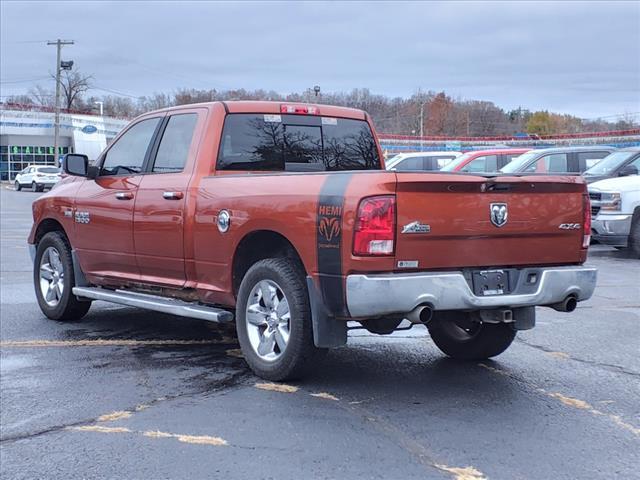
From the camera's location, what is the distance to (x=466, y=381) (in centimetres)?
609

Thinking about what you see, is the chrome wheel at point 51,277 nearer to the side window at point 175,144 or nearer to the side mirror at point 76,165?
the side mirror at point 76,165

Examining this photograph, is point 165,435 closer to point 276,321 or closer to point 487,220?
point 276,321

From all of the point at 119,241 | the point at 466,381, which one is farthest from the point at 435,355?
the point at 119,241

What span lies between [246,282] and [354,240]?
1.20m

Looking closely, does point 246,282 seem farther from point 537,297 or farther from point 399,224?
point 537,297

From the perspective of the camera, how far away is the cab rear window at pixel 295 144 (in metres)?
6.92

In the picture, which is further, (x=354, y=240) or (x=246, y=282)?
(x=246, y=282)

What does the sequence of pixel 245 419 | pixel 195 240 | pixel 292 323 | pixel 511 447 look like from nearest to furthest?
pixel 511 447
pixel 245 419
pixel 292 323
pixel 195 240

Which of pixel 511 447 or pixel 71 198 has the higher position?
pixel 71 198

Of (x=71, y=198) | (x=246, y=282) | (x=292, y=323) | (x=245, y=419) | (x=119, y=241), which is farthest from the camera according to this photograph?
(x=71, y=198)

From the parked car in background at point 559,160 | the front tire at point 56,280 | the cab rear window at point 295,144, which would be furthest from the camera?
the parked car in background at point 559,160

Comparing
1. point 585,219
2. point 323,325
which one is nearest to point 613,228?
point 585,219

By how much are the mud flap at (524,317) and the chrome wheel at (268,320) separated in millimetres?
1623

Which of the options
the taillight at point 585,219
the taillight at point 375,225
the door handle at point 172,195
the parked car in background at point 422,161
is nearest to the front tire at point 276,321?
the taillight at point 375,225
